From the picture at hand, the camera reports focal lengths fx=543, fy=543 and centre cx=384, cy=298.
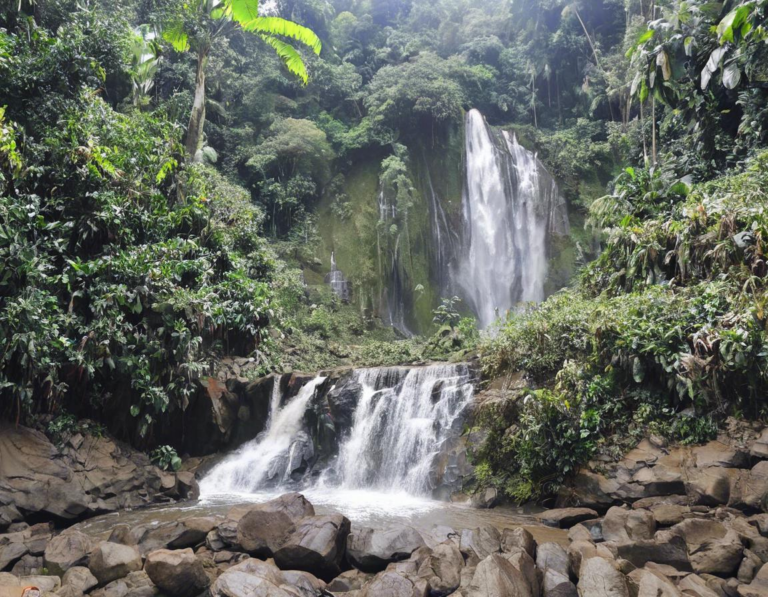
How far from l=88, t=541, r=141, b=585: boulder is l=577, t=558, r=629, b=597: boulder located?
405cm

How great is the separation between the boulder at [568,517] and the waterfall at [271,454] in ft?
18.5

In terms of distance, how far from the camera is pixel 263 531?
5578 millimetres

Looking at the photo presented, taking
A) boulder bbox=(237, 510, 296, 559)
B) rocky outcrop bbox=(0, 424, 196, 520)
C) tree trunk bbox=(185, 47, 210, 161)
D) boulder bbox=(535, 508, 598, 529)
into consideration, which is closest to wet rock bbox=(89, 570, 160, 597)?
boulder bbox=(237, 510, 296, 559)

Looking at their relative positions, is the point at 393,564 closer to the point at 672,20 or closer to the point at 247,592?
the point at 247,592

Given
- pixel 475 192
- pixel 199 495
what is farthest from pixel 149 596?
pixel 475 192

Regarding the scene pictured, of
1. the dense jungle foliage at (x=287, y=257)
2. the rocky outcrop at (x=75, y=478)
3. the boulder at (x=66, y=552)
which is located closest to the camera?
the boulder at (x=66, y=552)

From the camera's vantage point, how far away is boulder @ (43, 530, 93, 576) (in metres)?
5.28

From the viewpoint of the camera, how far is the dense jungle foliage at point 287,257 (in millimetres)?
7836

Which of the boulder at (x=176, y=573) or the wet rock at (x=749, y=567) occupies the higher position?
the wet rock at (x=749, y=567)

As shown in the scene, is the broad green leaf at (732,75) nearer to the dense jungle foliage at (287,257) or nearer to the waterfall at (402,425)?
the dense jungle foliage at (287,257)

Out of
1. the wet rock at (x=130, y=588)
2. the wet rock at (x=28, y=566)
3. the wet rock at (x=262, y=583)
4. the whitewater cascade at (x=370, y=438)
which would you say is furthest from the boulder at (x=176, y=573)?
the whitewater cascade at (x=370, y=438)

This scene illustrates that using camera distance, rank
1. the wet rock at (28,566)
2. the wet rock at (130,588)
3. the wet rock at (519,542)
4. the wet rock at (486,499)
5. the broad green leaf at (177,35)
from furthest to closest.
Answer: the broad green leaf at (177,35) < the wet rock at (486,499) < the wet rock at (28,566) < the wet rock at (519,542) < the wet rock at (130,588)

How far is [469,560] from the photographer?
5.14 m

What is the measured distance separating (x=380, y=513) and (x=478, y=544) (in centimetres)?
291
